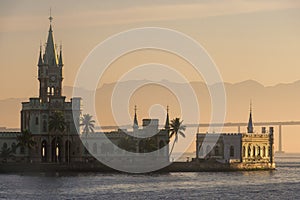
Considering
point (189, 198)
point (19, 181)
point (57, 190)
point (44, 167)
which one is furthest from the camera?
point (44, 167)

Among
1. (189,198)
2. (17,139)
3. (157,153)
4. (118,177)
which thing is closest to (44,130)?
(17,139)

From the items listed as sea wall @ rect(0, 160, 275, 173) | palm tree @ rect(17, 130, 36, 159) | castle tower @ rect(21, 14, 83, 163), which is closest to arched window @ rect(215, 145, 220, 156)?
sea wall @ rect(0, 160, 275, 173)

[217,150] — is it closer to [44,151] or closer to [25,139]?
[44,151]

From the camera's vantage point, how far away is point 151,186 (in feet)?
475

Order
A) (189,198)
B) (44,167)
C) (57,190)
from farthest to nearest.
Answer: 1. (44,167)
2. (57,190)
3. (189,198)

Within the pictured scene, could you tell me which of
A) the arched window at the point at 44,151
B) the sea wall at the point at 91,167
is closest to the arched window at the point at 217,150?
the sea wall at the point at 91,167

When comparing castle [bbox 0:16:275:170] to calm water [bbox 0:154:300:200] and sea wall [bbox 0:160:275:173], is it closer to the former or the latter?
sea wall [bbox 0:160:275:173]

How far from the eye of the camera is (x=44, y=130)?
7776 inches

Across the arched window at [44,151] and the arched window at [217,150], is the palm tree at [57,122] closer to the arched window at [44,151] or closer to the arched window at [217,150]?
the arched window at [44,151]

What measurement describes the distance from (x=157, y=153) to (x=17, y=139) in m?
23.5

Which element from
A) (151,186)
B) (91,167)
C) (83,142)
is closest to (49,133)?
(83,142)

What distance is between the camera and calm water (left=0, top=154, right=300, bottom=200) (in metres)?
128

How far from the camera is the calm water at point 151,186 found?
128 m

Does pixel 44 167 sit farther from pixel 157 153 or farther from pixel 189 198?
pixel 189 198
